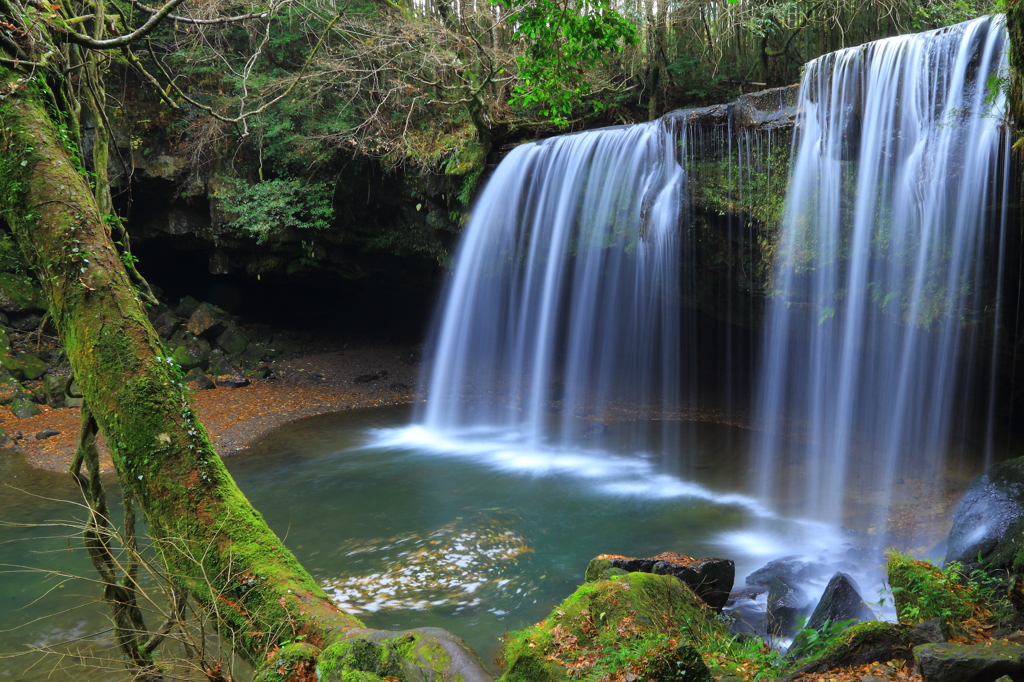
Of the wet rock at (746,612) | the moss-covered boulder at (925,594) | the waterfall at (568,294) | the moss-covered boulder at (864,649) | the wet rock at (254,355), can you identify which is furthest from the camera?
the wet rock at (254,355)

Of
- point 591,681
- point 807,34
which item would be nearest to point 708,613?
point 591,681

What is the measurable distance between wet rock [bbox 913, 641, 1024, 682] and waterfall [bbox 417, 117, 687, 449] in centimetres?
708

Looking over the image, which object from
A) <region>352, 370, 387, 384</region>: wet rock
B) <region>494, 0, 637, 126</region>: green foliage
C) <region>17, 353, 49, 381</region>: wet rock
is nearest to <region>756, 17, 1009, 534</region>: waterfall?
<region>494, 0, 637, 126</region>: green foliage

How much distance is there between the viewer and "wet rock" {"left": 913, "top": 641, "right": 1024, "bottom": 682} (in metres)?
2.87

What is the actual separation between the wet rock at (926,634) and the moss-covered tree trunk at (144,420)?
2.56 metres

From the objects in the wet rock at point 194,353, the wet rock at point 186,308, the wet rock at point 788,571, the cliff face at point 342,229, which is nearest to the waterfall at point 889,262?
the cliff face at point 342,229

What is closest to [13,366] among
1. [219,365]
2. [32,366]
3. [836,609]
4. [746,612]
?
[32,366]

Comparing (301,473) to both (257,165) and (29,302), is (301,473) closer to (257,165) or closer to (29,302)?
(257,165)

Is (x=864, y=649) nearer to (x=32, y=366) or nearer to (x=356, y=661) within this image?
(x=356, y=661)

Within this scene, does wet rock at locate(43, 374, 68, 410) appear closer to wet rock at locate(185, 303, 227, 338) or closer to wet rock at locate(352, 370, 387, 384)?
wet rock at locate(185, 303, 227, 338)

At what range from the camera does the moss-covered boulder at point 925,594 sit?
4.11 m

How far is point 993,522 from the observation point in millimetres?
4969

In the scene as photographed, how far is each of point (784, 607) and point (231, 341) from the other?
A: 13366 millimetres

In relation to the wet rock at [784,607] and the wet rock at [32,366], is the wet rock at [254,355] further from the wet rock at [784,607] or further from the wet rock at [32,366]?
the wet rock at [784,607]
